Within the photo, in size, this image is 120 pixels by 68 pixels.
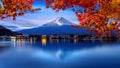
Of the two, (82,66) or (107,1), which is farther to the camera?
(82,66)

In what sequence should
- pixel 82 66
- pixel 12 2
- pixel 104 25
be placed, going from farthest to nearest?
pixel 82 66 < pixel 104 25 < pixel 12 2

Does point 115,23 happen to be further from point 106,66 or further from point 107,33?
point 106,66

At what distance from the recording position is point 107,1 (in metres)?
9.92

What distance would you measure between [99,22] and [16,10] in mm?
3188

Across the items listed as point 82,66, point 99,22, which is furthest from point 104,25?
point 82,66

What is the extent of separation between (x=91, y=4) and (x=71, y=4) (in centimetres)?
70

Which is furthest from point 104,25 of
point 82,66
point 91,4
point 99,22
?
point 82,66

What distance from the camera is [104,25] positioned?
1113cm

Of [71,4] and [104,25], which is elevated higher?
[71,4]

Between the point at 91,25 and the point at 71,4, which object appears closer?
the point at 71,4

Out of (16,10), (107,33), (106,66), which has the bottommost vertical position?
(106,66)

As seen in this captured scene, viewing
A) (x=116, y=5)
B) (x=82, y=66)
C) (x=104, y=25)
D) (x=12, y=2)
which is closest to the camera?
(x=116, y=5)

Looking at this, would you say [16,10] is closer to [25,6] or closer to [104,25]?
[25,6]

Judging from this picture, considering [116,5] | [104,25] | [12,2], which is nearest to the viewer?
[116,5]
